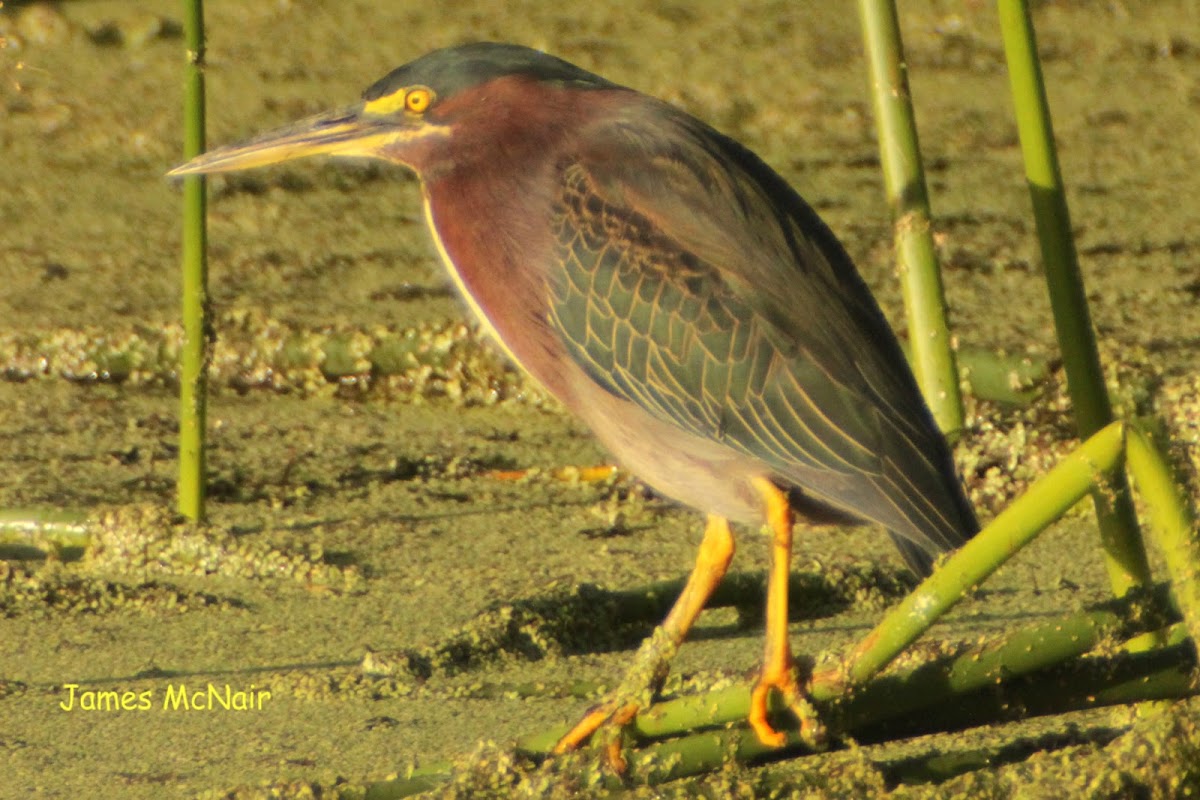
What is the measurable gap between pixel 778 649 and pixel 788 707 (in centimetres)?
12

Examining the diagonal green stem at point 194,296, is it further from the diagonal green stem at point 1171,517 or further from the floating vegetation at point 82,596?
the diagonal green stem at point 1171,517

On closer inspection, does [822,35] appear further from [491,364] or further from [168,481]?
[168,481]

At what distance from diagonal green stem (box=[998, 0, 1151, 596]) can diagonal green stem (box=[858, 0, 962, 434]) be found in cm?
49

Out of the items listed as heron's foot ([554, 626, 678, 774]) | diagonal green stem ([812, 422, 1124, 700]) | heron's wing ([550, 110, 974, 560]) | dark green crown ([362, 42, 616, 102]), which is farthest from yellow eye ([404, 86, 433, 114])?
diagonal green stem ([812, 422, 1124, 700])

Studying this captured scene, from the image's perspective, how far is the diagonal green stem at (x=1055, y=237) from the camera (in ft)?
6.15

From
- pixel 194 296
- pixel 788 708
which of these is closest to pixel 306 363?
pixel 194 296

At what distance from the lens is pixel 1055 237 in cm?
191

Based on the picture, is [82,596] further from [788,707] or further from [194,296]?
[788,707]

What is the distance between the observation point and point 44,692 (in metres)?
2.06

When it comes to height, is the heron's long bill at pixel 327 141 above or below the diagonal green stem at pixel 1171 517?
above

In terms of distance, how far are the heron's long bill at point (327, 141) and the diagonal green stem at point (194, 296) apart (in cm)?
11

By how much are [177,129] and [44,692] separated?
8.45 ft

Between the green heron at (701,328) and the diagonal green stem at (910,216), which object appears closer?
the green heron at (701,328)

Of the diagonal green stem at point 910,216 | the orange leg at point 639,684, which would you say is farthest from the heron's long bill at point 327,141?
the orange leg at point 639,684
